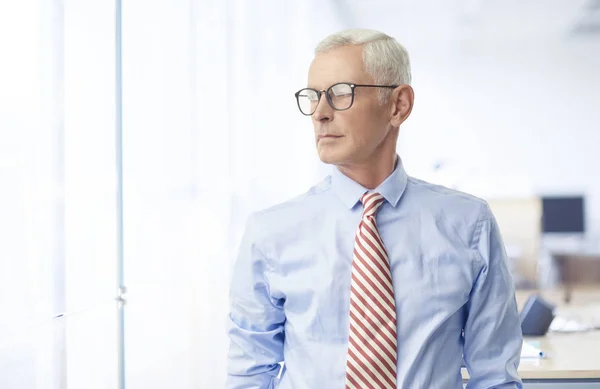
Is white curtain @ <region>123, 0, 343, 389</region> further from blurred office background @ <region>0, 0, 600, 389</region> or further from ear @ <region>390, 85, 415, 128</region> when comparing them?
ear @ <region>390, 85, 415, 128</region>

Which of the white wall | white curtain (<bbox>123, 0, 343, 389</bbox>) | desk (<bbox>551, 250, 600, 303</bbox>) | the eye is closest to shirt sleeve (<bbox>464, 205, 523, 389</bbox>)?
the eye

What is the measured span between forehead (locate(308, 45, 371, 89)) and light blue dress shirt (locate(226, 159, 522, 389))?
0.20 m

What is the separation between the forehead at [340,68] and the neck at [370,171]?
6.8 inches

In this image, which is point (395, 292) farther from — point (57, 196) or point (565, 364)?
point (565, 364)

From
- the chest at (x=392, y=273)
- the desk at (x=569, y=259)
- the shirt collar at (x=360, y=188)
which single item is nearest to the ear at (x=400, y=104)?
the shirt collar at (x=360, y=188)

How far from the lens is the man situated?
1.24 metres

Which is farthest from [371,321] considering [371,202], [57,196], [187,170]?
[187,170]

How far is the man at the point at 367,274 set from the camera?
124 centimetres

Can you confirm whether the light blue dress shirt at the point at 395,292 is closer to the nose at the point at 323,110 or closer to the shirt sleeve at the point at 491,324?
the shirt sleeve at the point at 491,324

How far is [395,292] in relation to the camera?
127 cm

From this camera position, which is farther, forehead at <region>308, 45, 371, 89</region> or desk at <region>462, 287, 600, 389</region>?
desk at <region>462, 287, 600, 389</region>

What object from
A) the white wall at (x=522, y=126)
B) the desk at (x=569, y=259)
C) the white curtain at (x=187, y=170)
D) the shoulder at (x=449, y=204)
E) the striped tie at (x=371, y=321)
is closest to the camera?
the striped tie at (x=371, y=321)

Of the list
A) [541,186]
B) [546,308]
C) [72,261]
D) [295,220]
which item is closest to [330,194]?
[295,220]

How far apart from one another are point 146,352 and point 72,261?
0.56m
